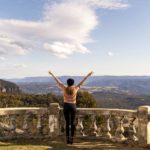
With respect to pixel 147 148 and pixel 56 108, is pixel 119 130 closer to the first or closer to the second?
pixel 147 148

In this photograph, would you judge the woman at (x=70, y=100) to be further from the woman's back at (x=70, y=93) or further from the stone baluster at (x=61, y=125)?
the stone baluster at (x=61, y=125)

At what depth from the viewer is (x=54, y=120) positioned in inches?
438

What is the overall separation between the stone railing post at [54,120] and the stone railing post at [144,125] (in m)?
2.76

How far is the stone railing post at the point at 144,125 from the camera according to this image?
10.0m

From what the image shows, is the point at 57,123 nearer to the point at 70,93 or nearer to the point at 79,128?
the point at 79,128

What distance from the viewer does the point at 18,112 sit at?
11000mm

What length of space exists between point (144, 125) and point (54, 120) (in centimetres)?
302

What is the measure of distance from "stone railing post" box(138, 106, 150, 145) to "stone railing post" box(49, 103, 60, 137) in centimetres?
276

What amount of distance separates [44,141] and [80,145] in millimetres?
1253

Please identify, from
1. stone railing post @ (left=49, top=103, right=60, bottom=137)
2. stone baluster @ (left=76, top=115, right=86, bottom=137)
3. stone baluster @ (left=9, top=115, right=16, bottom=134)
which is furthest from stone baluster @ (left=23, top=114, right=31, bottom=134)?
stone baluster @ (left=76, top=115, right=86, bottom=137)

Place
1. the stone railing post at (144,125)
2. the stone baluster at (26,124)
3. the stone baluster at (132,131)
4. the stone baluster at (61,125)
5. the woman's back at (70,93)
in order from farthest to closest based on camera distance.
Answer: the stone baluster at (61,125) → the stone baluster at (26,124) → the stone baluster at (132,131) → the woman's back at (70,93) → the stone railing post at (144,125)

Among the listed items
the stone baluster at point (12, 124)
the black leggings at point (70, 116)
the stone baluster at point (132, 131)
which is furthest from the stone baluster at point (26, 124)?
the stone baluster at point (132, 131)

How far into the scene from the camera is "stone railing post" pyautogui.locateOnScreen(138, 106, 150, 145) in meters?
10.0

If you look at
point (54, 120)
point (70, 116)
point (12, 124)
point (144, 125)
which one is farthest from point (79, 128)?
point (144, 125)
